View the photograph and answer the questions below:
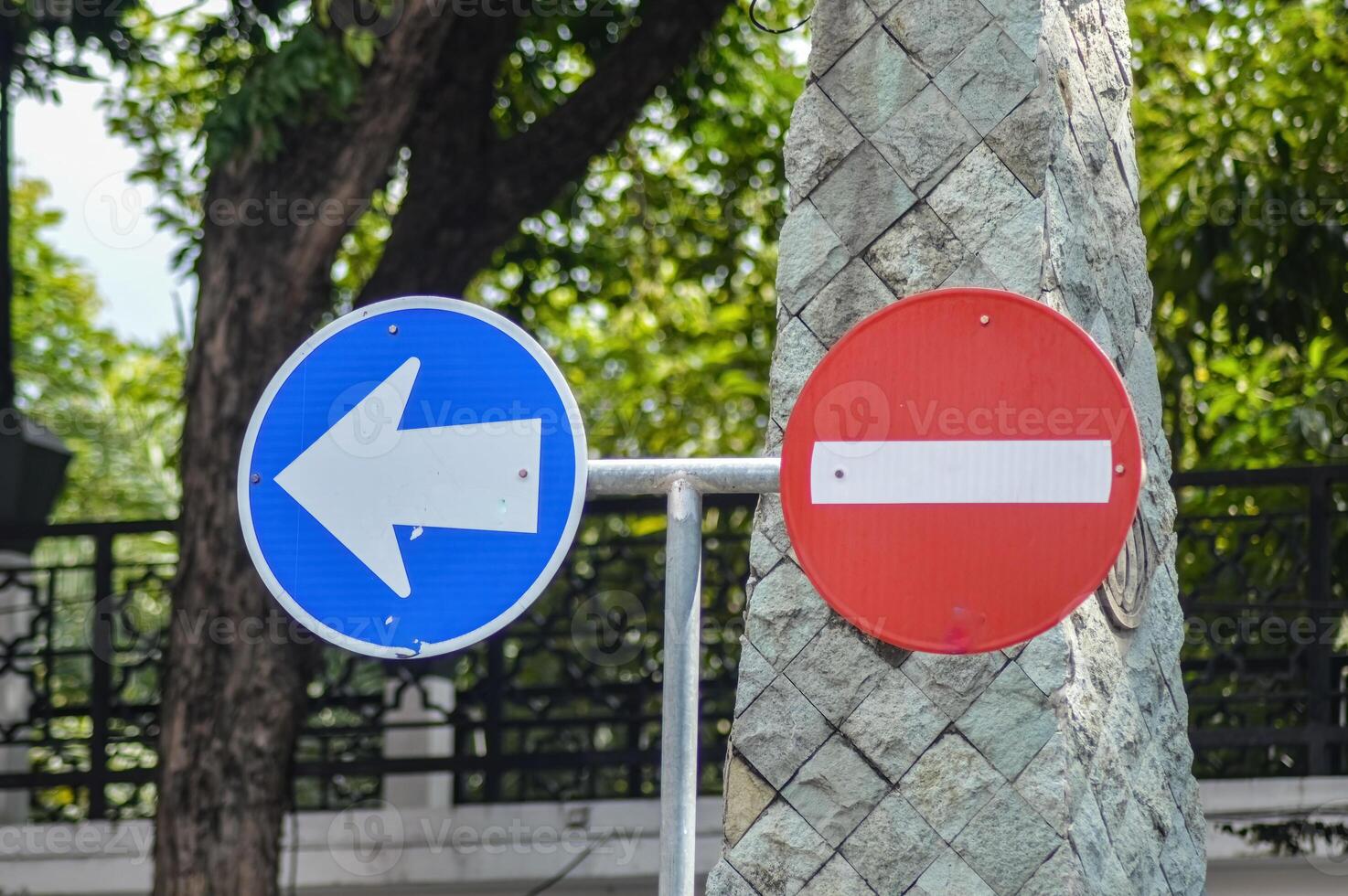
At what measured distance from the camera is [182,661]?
18.1 ft

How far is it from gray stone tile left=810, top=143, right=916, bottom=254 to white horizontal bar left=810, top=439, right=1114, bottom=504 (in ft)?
3.92

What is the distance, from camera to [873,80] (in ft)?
10.2

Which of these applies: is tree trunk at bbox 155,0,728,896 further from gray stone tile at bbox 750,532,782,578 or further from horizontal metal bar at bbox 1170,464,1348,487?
horizontal metal bar at bbox 1170,464,1348,487

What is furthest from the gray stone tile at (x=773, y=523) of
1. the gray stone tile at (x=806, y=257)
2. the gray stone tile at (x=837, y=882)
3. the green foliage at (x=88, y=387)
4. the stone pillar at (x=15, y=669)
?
the green foliage at (x=88, y=387)

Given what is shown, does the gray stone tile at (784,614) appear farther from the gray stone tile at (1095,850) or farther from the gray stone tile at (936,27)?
the gray stone tile at (936,27)

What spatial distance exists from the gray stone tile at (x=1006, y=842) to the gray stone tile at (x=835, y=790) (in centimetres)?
18

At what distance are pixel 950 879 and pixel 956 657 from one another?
39 centimetres

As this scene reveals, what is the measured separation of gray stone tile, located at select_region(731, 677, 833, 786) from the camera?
2.88 meters

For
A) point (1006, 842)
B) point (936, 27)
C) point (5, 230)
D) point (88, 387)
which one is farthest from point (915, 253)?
point (88, 387)

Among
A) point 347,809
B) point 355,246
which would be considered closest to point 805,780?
point 347,809

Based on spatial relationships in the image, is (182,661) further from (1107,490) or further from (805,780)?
(1107,490)

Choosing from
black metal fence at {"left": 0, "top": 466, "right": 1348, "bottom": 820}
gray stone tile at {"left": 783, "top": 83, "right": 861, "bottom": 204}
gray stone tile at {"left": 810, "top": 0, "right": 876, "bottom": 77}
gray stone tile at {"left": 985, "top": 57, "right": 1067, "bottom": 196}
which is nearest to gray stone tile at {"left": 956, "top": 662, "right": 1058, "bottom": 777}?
gray stone tile at {"left": 985, "top": 57, "right": 1067, "bottom": 196}

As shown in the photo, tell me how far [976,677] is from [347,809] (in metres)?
4.62

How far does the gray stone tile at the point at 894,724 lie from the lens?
2.80 m
